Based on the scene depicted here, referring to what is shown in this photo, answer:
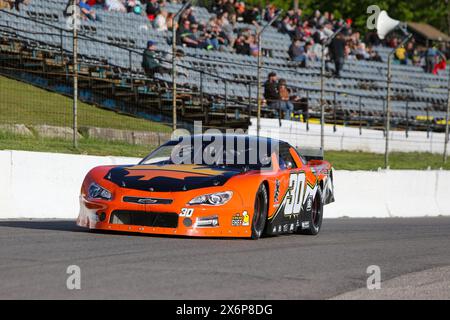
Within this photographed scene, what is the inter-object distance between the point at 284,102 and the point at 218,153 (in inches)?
457

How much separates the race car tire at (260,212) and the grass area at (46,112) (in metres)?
6.59

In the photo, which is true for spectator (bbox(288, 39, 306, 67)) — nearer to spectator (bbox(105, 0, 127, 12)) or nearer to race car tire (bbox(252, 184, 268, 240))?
spectator (bbox(105, 0, 127, 12))

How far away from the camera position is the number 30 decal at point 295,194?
35.6ft

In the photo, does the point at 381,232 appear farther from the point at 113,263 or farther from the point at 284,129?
the point at 284,129

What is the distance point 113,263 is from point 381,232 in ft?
19.8

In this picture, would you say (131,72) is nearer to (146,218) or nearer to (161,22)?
(161,22)

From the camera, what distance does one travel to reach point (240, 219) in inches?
383

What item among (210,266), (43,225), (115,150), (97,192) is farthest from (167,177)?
(115,150)

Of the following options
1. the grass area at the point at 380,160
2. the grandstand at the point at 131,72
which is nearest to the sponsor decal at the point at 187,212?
the grandstand at the point at 131,72

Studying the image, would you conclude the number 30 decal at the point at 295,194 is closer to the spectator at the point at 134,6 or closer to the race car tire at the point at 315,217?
the race car tire at the point at 315,217

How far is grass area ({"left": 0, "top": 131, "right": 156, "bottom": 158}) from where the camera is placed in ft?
48.3

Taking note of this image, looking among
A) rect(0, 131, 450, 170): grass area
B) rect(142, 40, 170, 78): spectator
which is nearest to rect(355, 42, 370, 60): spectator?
rect(0, 131, 450, 170): grass area

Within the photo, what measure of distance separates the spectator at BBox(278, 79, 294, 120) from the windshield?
1107 cm

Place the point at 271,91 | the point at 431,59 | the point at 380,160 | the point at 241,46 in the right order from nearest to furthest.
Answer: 1. the point at 271,91
2. the point at 380,160
3. the point at 241,46
4. the point at 431,59
